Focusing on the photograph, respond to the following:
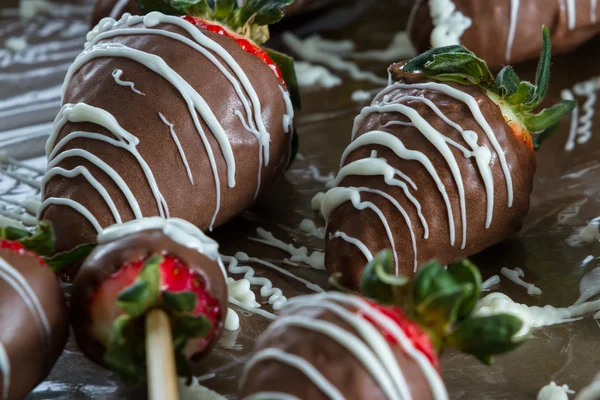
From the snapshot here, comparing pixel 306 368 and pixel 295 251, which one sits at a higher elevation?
pixel 295 251

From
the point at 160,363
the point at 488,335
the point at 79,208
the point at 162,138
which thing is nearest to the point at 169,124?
the point at 162,138

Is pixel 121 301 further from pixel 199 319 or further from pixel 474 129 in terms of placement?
pixel 474 129

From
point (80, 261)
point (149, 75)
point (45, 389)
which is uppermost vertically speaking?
point (149, 75)

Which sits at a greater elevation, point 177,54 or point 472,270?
point 177,54

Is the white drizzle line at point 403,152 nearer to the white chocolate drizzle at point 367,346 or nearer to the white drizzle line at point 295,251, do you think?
the white drizzle line at point 295,251

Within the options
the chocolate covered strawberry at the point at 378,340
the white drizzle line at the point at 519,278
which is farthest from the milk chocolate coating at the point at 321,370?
the white drizzle line at the point at 519,278

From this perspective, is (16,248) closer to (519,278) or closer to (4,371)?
(4,371)

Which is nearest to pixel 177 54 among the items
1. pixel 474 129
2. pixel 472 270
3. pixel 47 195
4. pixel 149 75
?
pixel 149 75
